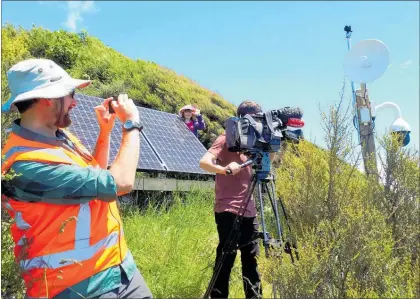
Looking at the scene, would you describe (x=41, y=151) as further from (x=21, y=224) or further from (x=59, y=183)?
(x=21, y=224)

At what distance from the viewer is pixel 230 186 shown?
3.63 metres

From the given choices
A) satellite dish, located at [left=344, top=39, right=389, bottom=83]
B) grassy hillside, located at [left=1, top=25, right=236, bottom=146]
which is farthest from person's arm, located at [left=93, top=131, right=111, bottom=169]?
grassy hillside, located at [left=1, top=25, right=236, bottom=146]

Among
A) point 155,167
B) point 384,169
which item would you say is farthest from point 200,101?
point 384,169

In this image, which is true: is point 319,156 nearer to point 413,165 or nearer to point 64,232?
point 413,165

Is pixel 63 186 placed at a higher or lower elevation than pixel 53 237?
higher

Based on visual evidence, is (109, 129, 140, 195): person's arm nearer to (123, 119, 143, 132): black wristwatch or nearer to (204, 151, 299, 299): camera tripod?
(123, 119, 143, 132): black wristwatch

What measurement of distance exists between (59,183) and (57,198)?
66 millimetres

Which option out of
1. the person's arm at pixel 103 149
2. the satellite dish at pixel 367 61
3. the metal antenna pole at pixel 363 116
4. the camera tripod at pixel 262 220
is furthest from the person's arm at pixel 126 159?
the satellite dish at pixel 367 61

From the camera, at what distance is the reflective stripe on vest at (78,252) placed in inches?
65.6

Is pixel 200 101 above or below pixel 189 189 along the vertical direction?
above

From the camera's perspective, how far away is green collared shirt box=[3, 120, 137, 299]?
1602 millimetres

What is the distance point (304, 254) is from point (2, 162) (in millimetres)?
1461

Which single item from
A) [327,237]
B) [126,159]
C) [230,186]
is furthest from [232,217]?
[126,159]

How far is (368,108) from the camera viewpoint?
→ 4.62m
